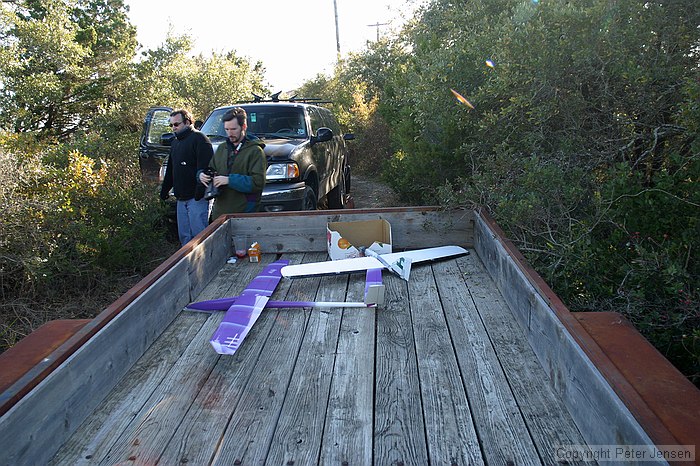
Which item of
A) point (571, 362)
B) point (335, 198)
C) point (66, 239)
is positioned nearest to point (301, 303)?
point (571, 362)

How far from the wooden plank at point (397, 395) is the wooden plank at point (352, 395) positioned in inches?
1.5

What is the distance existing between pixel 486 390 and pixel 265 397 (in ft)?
3.07

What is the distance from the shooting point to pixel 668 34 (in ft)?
14.7

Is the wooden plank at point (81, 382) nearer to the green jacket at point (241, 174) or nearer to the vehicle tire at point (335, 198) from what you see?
the green jacket at point (241, 174)

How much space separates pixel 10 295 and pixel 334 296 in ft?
13.1

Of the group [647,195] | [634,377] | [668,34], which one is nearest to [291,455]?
[634,377]

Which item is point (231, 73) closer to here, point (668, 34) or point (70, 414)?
point (668, 34)

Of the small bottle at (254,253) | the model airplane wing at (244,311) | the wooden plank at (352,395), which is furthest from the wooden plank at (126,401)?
the small bottle at (254,253)

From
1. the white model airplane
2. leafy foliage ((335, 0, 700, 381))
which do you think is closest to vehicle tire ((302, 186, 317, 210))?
leafy foliage ((335, 0, 700, 381))

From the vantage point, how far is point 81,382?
2.27 metres

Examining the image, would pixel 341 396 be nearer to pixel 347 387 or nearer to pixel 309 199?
pixel 347 387

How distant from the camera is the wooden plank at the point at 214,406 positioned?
2.09 metres

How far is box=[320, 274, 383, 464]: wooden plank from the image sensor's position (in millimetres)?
2067

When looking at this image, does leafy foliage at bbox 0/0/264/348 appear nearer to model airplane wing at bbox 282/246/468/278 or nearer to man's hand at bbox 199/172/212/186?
man's hand at bbox 199/172/212/186
